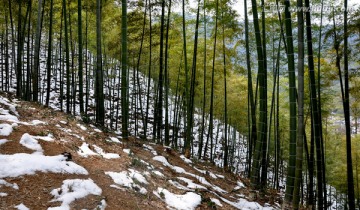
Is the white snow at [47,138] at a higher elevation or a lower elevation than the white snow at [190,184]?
higher

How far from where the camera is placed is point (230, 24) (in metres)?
8.78

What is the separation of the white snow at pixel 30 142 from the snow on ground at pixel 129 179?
0.98m

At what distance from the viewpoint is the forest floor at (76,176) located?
9.29ft

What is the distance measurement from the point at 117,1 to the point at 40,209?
8.99m

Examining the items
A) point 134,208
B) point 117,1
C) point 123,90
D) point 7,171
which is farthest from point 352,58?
point 117,1

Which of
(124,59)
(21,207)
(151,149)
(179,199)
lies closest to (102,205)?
(21,207)

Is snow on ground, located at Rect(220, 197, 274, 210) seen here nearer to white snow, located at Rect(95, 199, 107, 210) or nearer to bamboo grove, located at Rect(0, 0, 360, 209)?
bamboo grove, located at Rect(0, 0, 360, 209)

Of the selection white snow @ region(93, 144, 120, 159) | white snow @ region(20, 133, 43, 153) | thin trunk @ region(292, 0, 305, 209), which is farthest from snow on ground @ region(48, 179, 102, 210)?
thin trunk @ region(292, 0, 305, 209)

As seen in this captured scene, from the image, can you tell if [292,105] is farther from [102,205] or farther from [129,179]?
[102,205]

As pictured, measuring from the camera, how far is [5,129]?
3805mm

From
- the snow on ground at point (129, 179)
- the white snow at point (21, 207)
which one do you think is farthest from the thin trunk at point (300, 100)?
the white snow at point (21, 207)

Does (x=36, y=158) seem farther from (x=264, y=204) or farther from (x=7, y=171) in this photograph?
(x=264, y=204)

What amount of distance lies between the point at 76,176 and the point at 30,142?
924 mm

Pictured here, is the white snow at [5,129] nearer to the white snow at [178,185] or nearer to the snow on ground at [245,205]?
the white snow at [178,185]
